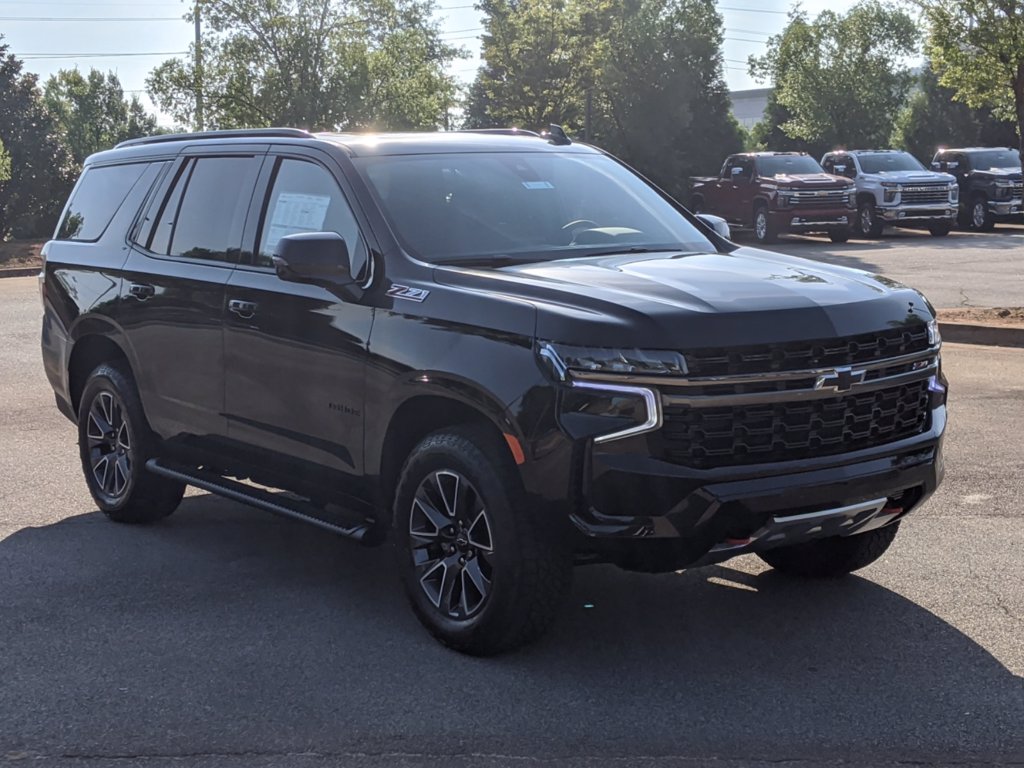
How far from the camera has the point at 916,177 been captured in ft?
98.0

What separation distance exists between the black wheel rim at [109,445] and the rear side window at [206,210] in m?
0.90

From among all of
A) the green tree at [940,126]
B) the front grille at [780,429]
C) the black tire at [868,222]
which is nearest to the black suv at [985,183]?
the black tire at [868,222]

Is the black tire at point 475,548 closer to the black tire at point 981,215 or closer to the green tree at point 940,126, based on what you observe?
the black tire at point 981,215

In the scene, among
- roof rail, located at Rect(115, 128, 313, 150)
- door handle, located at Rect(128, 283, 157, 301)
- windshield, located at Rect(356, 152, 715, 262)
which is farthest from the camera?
door handle, located at Rect(128, 283, 157, 301)

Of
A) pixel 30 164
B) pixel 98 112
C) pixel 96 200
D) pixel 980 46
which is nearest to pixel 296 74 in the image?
pixel 30 164

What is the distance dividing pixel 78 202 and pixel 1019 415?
6418 mm

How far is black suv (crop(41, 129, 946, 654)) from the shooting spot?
466 cm

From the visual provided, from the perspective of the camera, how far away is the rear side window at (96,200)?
7461mm

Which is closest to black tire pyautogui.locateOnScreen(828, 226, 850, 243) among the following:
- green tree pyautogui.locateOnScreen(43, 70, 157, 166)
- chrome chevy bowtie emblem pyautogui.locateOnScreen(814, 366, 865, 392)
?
chrome chevy bowtie emblem pyautogui.locateOnScreen(814, 366, 865, 392)

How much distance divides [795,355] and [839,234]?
86.2 ft

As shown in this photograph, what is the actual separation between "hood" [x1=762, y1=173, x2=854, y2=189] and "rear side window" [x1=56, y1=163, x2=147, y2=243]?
75.7 ft

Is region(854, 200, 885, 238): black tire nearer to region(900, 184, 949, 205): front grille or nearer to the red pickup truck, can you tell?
the red pickup truck

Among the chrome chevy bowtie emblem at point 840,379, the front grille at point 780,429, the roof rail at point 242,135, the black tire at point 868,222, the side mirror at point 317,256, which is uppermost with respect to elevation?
the roof rail at point 242,135

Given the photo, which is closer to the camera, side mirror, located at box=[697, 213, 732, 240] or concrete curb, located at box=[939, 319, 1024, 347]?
side mirror, located at box=[697, 213, 732, 240]
